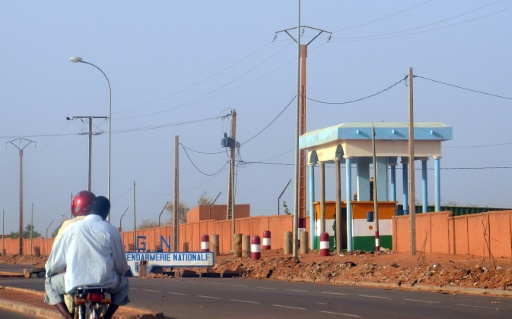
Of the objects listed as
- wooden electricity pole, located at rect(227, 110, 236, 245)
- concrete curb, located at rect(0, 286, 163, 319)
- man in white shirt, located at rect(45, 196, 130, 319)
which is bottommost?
concrete curb, located at rect(0, 286, 163, 319)

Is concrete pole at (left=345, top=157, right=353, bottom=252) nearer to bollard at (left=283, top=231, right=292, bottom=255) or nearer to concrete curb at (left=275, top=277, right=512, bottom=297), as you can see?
bollard at (left=283, top=231, right=292, bottom=255)

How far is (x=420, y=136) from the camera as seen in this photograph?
143 ft

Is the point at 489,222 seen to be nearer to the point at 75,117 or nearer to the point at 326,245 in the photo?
the point at 326,245

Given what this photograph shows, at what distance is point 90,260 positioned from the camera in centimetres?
816

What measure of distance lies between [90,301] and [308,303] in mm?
11218

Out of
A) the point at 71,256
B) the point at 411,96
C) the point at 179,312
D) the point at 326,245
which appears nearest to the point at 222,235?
the point at 326,245

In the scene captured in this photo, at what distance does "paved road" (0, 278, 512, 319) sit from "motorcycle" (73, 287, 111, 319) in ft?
24.6

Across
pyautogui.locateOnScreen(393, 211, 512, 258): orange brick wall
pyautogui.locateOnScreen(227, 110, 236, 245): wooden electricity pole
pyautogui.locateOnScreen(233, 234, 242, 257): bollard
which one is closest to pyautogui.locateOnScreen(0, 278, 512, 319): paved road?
pyautogui.locateOnScreen(393, 211, 512, 258): orange brick wall

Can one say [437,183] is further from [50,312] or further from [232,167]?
[50,312]

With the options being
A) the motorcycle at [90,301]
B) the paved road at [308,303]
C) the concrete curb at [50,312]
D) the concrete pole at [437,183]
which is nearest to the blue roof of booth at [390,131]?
the concrete pole at [437,183]

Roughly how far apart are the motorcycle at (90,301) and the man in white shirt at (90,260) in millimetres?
54

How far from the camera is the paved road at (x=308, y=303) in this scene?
1614cm

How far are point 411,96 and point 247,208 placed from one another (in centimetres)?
4043

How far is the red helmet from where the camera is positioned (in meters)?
8.90
